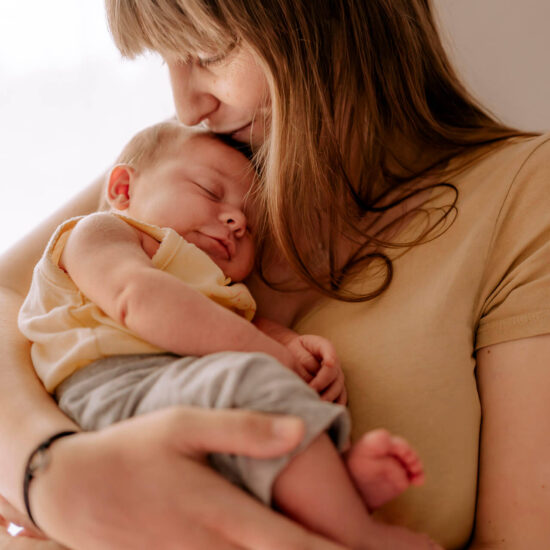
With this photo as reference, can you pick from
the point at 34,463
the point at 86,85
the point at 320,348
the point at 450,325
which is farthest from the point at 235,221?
the point at 86,85

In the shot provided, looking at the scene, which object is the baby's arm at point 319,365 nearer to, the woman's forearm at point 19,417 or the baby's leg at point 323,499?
the baby's leg at point 323,499

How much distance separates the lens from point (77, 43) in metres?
1.81

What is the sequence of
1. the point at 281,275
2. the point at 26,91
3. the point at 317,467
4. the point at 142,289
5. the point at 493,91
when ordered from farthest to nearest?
1. the point at 493,91
2. the point at 26,91
3. the point at 281,275
4. the point at 142,289
5. the point at 317,467


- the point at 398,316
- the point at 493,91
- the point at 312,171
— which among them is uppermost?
the point at 312,171

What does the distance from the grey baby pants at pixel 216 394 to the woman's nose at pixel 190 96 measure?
1.70 ft

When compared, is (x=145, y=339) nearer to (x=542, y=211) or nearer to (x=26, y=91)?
(x=542, y=211)

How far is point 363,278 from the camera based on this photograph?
108cm

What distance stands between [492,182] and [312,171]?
0.30 metres

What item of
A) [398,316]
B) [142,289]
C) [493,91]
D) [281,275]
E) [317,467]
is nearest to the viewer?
[317,467]

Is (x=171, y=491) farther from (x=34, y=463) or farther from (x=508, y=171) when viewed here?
(x=508, y=171)

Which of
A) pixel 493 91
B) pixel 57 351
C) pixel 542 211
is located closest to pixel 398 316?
pixel 542 211

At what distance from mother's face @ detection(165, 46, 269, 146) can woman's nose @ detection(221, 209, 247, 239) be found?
166 millimetres

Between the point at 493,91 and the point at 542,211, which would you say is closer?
the point at 542,211

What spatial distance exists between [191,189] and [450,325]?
50 cm
